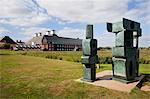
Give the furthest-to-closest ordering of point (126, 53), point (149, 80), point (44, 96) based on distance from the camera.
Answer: point (149, 80), point (126, 53), point (44, 96)

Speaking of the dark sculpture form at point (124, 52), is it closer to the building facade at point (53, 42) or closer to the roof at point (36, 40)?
the building facade at point (53, 42)

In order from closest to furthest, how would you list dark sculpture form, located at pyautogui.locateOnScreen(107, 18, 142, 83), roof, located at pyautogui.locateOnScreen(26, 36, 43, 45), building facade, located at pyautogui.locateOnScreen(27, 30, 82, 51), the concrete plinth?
→ 1. the concrete plinth
2. dark sculpture form, located at pyautogui.locateOnScreen(107, 18, 142, 83)
3. building facade, located at pyautogui.locateOnScreen(27, 30, 82, 51)
4. roof, located at pyautogui.locateOnScreen(26, 36, 43, 45)

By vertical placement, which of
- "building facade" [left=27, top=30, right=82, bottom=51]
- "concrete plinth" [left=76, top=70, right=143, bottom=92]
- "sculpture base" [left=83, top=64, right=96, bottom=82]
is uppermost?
"building facade" [left=27, top=30, right=82, bottom=51]

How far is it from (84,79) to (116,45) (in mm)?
2497

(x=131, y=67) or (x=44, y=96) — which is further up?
(x=131, y=67)

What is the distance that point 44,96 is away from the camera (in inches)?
362

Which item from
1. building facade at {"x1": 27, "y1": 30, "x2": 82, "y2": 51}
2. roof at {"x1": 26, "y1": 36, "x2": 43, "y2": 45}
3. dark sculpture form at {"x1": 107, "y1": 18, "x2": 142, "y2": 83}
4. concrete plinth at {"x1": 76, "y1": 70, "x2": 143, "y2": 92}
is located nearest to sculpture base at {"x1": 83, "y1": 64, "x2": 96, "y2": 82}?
concrete plinth at {"x1": 76, "y1": 70, "x2": 143, "y2": 92}

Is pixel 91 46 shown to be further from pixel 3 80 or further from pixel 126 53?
pixel 3 80

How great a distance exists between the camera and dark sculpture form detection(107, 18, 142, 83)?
37.2 feet

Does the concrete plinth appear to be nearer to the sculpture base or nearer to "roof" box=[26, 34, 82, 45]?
the sculpture base

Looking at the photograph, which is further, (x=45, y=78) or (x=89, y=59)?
(x=45, y=78)

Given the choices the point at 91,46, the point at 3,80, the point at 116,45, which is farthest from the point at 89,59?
Result: the point at 3,80

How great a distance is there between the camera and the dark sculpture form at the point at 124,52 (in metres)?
11.4

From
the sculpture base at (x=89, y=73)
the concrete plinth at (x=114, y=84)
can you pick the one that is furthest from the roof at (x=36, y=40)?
the concrete plinth at (x=114, y=84)
